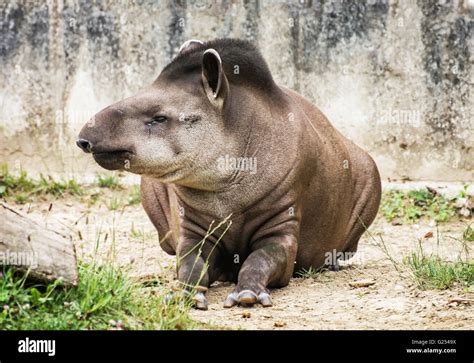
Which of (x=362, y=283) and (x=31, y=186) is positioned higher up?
(x=31, y=186)

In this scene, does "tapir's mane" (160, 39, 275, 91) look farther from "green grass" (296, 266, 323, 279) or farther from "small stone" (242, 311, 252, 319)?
"small stone" (242, 311, 252, 319)

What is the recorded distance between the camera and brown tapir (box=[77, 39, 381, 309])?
6695 millimetres

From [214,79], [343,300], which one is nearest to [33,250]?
[214,79]

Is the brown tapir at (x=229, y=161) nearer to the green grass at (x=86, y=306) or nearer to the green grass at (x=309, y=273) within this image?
the green grass at (x=309, y=273)

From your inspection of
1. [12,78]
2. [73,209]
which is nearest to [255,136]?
[73,209]

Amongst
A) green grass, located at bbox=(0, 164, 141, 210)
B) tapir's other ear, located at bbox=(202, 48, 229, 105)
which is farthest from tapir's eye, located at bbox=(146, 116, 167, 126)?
green grass, located at bbox=(0, 164, 141, 210)

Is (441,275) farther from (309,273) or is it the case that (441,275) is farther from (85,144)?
(85,144)

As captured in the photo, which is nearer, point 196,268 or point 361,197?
point 196,268

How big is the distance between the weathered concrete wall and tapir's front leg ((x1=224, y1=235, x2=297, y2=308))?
14.0 ft

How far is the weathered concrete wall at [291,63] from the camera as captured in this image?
11.0m

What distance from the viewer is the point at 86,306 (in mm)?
5273

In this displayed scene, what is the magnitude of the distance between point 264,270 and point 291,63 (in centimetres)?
485

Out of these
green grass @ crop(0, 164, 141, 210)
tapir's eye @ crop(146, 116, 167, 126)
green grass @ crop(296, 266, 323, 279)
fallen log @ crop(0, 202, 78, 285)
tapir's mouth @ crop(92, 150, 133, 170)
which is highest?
tapir's eye @ crop(146, 116, 167, 126)

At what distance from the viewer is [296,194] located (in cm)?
720
